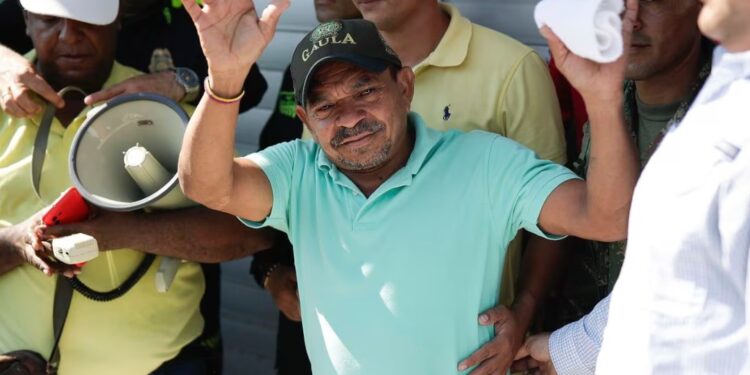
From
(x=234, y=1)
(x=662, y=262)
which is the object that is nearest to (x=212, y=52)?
(x=234, y=1)

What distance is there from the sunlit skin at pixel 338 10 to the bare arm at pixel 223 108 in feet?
3.03

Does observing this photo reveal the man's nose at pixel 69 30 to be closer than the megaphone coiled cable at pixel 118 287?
No

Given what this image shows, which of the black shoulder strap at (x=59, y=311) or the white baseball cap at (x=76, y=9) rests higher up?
the white baseball cap at (x=76, y=9)

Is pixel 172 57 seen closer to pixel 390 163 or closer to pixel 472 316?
pixel 390 163

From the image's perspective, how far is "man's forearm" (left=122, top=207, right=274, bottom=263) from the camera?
2959mm

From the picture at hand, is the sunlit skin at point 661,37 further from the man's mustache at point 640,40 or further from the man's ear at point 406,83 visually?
the man's ear at point 406,83

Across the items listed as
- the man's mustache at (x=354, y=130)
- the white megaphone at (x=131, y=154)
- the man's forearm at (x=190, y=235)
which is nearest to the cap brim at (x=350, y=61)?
the man's mustache at (x=354, y=130)

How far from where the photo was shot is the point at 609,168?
86.6 inches

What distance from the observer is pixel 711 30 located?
178 centimetres

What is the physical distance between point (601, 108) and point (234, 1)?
33.4 inches

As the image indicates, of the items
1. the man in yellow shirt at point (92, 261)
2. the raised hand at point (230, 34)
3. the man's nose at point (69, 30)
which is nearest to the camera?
the raised hand at point (230, 34)

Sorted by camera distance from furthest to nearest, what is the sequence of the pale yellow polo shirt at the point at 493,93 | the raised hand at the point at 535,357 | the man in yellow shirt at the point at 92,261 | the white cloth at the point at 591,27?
the man in yellow shirt at the point at 92,261, the pale yellow polo shirt at the point at 493,93, the raised hand at the point at 535,357, the white cloth at the point at 591,27

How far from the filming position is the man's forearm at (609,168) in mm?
2168

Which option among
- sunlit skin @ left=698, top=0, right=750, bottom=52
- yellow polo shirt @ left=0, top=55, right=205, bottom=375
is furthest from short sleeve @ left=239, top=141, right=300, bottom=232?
sunlit skin @ left=698, top=0, right=750, bottom=52
